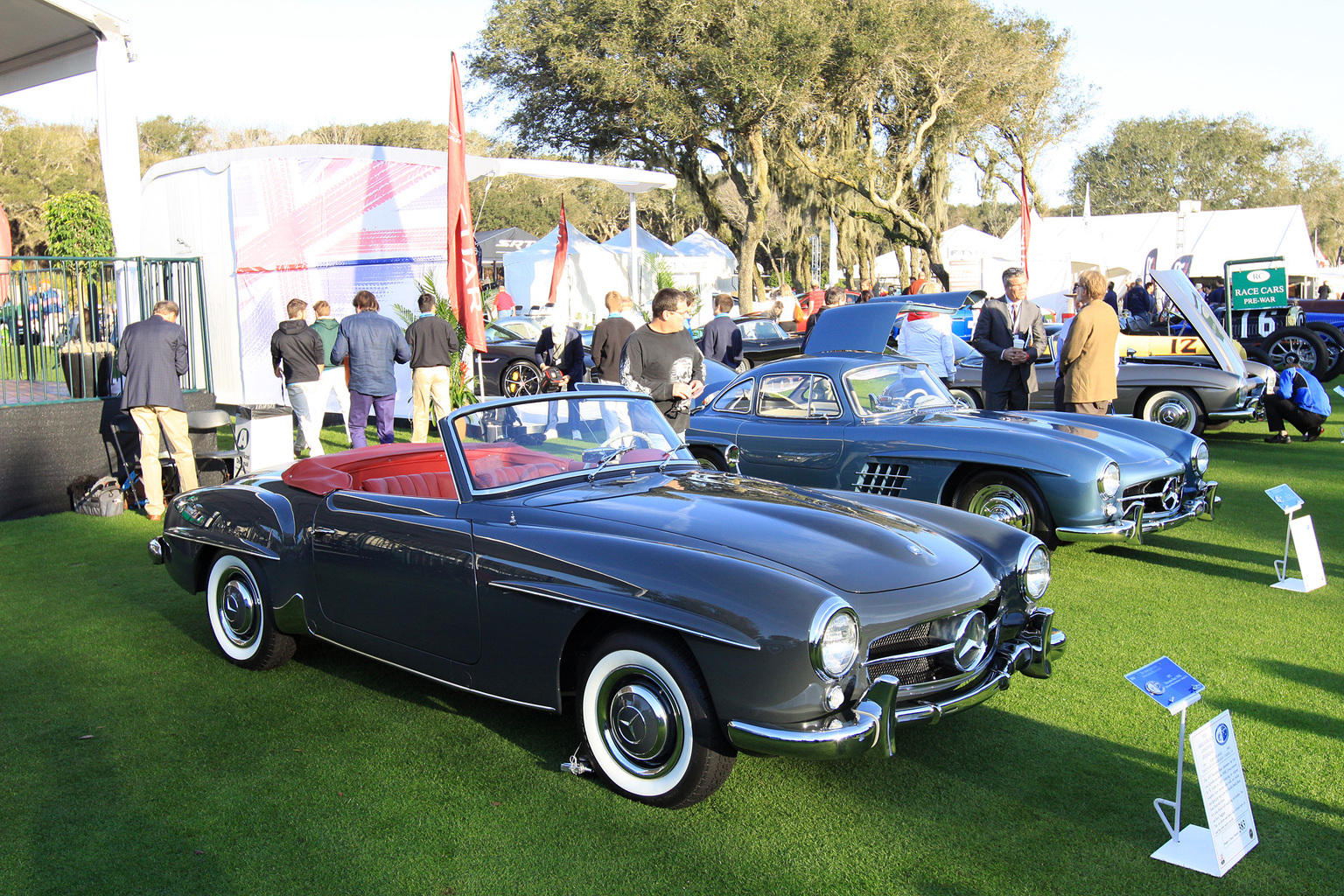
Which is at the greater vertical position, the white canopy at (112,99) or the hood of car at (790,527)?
→ the white canopy at (112,99)

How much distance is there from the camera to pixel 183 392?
387 inches

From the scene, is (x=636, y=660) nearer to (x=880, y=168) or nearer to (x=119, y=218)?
(x=119, y=218)

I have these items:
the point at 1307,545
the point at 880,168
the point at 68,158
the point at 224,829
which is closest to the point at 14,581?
the point at 224,829

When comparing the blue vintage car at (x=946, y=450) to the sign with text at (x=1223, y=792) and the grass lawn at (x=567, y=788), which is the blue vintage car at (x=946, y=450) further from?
the sign with text at (x=1223, y=792)

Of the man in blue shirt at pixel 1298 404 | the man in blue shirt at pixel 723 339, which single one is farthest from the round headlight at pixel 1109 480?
the man in blue shirt at pixel 1298 404

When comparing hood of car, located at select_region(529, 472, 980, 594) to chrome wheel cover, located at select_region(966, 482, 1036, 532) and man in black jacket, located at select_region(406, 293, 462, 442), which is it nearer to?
chrome wheel cover, located at select_region(966, 482, 1036, 532)

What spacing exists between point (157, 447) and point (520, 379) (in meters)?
8.02

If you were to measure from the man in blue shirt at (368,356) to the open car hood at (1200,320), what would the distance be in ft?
27.1

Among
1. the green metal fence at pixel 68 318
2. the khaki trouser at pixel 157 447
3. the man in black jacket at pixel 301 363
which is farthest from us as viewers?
the man in black jacket at pixel 301 363

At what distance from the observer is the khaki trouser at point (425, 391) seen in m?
10.6

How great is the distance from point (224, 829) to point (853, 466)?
4.57 m

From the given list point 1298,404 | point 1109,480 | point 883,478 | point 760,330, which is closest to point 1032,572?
point 1109,480

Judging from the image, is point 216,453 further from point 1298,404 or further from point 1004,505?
point 1298,404

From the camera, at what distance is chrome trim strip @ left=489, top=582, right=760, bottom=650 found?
3.03 m
